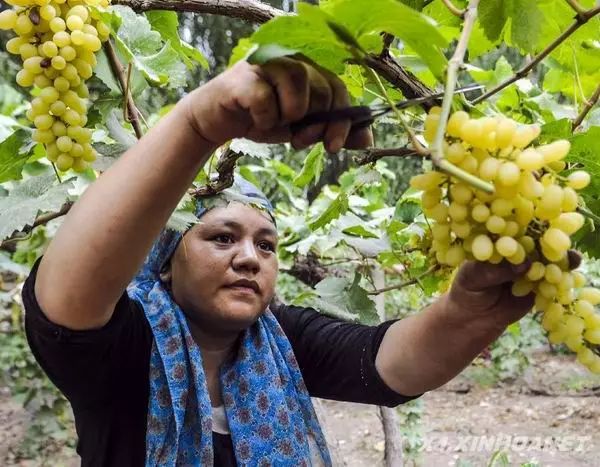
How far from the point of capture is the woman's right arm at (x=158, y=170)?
0.51m

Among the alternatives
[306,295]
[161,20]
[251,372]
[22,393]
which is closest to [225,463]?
[251,372]

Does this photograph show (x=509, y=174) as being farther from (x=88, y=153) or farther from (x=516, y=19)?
(x=88, y=153)

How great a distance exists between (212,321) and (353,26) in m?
0.75

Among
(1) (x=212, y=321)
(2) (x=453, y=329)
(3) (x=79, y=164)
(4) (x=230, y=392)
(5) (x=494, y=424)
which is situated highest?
(3) (x=79, y=164)

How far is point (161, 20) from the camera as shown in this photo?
40.9 inches

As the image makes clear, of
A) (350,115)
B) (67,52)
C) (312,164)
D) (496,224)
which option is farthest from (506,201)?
(312,164)

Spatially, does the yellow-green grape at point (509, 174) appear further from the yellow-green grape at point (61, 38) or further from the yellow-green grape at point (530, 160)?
the yellow-green grape at point (61, 38)

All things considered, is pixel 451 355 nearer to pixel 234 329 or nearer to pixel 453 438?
pixel 234 329

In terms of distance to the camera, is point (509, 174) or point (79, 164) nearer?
point (509, 174)

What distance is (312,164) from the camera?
1292mm

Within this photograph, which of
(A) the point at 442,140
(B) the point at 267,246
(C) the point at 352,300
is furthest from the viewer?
(C) the point at 352,300

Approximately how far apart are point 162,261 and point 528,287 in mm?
843

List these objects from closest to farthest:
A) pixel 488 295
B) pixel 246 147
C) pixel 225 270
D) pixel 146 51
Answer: pixel 488 295 < pixel 146 51 < pixel 246 147 < pixel 225 270

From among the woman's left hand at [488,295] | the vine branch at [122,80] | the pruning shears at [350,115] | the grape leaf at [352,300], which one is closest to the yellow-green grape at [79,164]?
the vine branch at [122,80]
